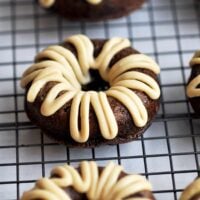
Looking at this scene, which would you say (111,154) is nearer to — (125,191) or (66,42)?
(125,191)

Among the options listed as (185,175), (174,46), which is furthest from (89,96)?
(174,46)

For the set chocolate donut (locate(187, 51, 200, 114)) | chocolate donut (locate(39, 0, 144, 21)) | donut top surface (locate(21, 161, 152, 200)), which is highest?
chocolate donut (locate(39, 0, 144, 21))

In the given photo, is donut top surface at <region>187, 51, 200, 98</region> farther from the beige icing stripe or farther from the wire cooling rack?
the beige icing stripe

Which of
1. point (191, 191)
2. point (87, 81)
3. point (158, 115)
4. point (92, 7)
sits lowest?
point (191, 191)

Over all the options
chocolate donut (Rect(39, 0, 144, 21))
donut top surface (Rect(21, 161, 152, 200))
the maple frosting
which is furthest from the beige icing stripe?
chocolate donut (Rect(39, 0, 144, 21))

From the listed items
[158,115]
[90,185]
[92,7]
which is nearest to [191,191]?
[90,185]

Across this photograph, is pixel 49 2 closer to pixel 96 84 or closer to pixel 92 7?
pixel 92 7
